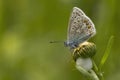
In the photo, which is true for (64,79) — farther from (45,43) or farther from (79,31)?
(79,31)

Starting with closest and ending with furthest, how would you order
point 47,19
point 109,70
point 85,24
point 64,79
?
point 85,24, point 109,70, point 64,79, point 47,19

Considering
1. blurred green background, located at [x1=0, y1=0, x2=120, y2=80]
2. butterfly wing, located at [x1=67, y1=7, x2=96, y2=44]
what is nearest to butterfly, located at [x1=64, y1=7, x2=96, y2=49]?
butterfly wing, located at [x1=67, y1=7, x2=96, y2=44]

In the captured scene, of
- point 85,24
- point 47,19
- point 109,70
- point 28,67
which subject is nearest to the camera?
point 85,24

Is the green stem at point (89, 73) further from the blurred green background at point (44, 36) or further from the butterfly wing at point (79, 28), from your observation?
the blurred green background at point (44, 36)

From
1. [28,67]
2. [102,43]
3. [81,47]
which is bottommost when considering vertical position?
[28,67]

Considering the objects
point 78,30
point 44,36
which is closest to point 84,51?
point 78,30

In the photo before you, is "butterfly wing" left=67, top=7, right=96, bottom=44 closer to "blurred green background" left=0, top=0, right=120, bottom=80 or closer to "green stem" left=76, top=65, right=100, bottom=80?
"green stem" left=76, top=65, right=100, bottom=80

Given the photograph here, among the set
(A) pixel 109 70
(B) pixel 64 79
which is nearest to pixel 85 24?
(A) pixel 109 70

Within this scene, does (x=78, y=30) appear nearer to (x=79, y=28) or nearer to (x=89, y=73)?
(x=79, y=28)
